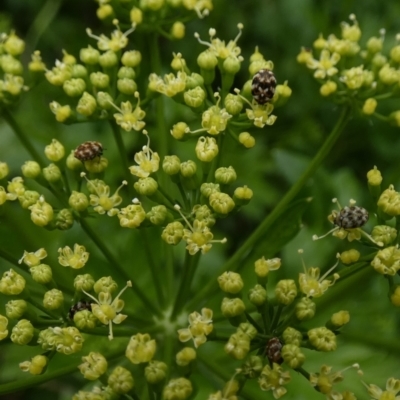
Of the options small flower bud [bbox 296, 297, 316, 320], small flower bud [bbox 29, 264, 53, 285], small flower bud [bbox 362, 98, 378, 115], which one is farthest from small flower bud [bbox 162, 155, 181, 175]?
small flower bud [bbox 362, 98, 378, 115]

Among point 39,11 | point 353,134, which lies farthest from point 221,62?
point 39,11

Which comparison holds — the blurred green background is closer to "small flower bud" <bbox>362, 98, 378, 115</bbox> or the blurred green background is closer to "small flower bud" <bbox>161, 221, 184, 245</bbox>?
"small flower bud" <bbox>362, 98, 378, 115</bbox>

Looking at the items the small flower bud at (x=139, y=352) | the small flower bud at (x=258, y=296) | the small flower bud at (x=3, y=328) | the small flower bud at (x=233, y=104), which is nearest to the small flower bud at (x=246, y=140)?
the small flower bud at (x=233, y=104)

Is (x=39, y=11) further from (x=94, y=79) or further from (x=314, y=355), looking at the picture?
(x=314, y=355)

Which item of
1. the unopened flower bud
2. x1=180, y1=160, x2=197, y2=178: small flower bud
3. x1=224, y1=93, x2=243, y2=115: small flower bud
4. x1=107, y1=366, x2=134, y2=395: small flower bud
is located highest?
x1=224, y1=93, x2=243, y2=115: small flower bud

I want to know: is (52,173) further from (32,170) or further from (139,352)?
(139,352)

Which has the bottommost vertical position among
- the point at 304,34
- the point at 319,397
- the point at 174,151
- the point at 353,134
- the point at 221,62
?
the point at 319,397
